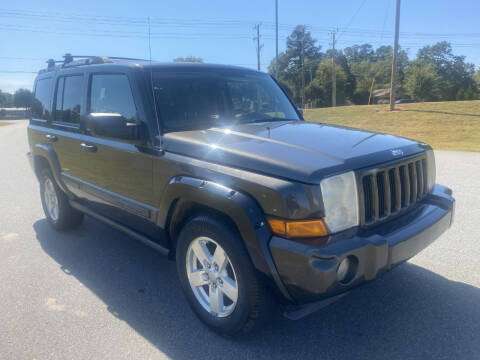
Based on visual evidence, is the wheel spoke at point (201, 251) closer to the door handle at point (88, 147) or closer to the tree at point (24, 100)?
the door handle at point (88, 147)

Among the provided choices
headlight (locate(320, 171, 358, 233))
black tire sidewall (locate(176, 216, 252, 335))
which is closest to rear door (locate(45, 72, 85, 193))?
black tire sidewall (locate(176, 216, 252, 335))

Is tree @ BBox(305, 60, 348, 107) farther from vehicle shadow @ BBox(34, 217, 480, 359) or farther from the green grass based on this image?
vehicle shadow @ BBox(34, 217, 480, 359)

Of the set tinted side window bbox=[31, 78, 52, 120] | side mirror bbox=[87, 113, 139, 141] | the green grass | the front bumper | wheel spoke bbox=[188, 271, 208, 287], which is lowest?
the green grass

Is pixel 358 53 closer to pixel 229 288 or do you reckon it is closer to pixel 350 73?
pixel 350 73

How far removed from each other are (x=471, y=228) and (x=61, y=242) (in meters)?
4.93

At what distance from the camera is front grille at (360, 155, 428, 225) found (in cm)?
248

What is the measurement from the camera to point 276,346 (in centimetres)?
267

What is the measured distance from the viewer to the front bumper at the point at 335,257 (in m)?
2.15

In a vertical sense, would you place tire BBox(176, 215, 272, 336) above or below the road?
above

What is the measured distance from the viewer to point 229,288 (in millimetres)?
2676

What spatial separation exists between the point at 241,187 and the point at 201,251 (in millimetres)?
680

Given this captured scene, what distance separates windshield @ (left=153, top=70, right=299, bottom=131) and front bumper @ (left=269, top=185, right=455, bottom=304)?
1.49 metres

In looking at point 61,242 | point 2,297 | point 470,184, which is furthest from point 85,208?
point 470,184

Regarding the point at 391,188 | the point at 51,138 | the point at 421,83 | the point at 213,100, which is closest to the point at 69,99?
the point at 51,138
